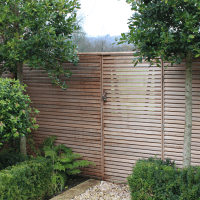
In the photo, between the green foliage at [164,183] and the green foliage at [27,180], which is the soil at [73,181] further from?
the green foliage at [164,183]

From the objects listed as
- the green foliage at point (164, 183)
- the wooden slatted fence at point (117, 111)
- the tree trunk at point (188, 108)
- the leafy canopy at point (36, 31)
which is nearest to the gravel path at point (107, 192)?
the wooden slatted fence at point (117, 111)

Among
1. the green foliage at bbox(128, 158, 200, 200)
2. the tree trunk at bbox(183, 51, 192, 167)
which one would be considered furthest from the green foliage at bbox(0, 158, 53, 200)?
the tree trunk at bbox(183, 51, 192, 167)

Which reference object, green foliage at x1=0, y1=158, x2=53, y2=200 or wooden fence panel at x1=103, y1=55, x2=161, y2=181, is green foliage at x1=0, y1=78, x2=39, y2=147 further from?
wooden fence panel at x1=103, y1=55, x2=161, y2=181

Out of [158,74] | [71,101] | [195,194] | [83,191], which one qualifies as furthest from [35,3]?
[195,194]

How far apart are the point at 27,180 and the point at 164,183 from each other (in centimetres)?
222

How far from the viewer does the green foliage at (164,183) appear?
3516mm

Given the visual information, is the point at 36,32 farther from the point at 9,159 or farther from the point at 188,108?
the point at 188,108

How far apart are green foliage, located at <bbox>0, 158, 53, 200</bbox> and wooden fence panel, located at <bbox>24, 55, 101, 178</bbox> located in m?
1.16

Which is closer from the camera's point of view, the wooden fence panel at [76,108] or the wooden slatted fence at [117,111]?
the wooden slatted fence at [117,111]

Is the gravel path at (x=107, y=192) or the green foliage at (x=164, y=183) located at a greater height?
the green foliage at (x=164, y=183)

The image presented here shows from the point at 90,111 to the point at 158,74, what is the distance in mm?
1742

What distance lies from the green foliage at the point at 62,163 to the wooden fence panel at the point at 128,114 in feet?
2.11

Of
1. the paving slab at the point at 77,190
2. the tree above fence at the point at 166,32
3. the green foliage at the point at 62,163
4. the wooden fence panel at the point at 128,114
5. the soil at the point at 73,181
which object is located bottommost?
the soil at the point at 73,181

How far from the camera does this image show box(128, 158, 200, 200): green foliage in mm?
3516
